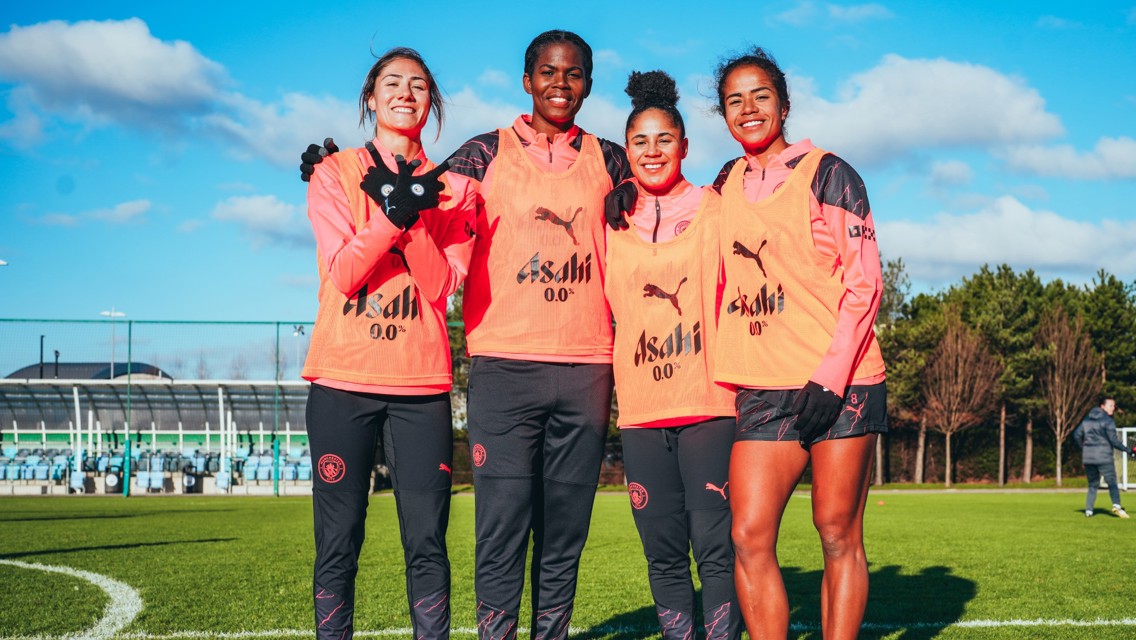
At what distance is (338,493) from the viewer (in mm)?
3482

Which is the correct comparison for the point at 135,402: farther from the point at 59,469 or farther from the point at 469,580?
the point at 469,580

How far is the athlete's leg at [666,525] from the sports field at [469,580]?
1551 mm

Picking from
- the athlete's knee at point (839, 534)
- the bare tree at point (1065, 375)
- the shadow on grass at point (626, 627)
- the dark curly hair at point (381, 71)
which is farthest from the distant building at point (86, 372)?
the bare tree at point (1065, 375)

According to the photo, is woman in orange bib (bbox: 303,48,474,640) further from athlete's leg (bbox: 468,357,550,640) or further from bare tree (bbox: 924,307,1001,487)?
bare tree (bbox: 924,307,1001,487)

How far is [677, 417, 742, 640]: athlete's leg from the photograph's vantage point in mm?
3615

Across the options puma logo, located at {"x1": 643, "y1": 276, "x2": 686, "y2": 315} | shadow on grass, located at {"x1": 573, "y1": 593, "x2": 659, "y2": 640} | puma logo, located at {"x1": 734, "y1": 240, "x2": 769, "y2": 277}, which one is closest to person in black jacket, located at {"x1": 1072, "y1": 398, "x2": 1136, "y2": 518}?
shadow on grass, located at {"x1": 573, "y1": 593, "x2": 659, "y2": 640}

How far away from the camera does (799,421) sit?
327cm

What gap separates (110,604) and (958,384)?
33.1m

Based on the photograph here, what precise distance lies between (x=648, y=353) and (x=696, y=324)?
0.22 m

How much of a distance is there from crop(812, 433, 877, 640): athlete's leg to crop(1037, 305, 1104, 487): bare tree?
3526cm

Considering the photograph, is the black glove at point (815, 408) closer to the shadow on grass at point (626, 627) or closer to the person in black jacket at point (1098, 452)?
the shadow on grass at point (626, 627)

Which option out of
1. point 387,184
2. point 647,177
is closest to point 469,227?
point 387,184

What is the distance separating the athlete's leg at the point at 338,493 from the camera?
3.46 meters

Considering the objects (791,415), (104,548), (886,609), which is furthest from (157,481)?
(791,415)
